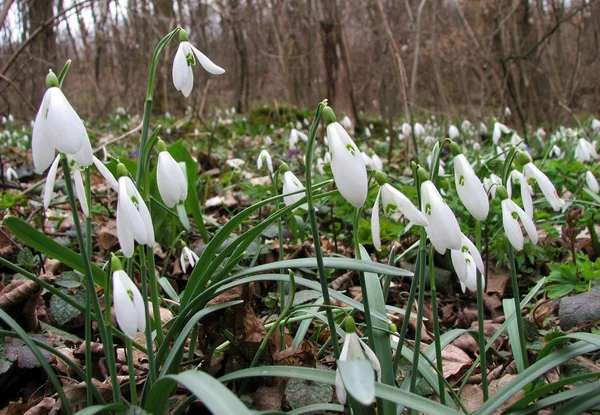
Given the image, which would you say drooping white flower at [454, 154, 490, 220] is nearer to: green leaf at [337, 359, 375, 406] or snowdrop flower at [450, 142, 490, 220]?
snowdrop flower at [450, 142, 490, 220]

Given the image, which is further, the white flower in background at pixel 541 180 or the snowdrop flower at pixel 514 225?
the white flower in background at pixel 541 180

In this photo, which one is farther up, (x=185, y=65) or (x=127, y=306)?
(x=185, y=65)

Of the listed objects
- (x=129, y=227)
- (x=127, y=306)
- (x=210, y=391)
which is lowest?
(x=210, y=391)

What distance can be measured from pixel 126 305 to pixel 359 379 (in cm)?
48

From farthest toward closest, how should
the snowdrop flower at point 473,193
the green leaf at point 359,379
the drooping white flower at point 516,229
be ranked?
the drooping white flower at point 516,229, the snowdrop flower at point 473,193, the green leaf at point 359,379

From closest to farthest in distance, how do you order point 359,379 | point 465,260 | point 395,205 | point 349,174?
point 359,379 < point 349,174 < point 395,205 < point 465,260

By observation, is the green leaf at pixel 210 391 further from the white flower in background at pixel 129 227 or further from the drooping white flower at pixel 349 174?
the drooping white flower at pixel 349 174

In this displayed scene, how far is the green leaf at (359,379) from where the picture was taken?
0.83 m

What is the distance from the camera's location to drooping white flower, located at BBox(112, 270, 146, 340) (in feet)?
3.45

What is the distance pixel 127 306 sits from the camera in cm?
105

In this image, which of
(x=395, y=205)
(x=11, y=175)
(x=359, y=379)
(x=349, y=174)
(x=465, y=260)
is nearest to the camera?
(x=359, y=379)

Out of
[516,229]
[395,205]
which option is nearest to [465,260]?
[516,229]

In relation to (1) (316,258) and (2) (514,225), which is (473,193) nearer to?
(2) (514,225)

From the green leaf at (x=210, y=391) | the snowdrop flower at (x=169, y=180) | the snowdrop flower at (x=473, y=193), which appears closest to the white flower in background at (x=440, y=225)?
the snowdrop flower at (x=473, y=193)
